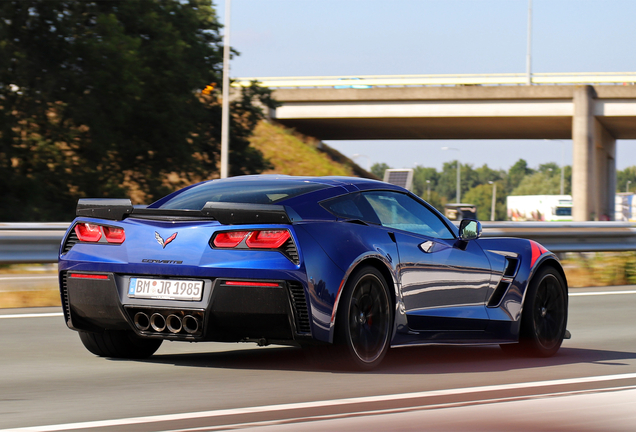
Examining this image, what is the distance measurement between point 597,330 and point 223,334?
487 cm

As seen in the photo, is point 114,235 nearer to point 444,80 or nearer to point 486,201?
point 444,80

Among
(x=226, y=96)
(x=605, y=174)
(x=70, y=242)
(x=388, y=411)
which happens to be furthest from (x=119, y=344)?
(x=605, y=174)

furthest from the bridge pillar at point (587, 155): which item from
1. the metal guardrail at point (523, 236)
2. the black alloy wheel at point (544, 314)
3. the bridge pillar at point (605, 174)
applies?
the black alloy wheel at point (544, 314)

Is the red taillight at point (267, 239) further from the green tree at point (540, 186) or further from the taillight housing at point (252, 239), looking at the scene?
the green tree at point (540, 186)

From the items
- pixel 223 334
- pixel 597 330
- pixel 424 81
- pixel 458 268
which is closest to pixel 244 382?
pixel 223 334

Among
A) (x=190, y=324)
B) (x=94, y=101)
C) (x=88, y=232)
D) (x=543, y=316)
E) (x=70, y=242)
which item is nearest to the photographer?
(x=190, y=324)

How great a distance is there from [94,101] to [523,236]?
15219 mm

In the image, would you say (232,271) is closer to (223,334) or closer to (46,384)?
(223,334)

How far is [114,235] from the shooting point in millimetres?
6188

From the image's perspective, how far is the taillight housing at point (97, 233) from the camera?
6160mm

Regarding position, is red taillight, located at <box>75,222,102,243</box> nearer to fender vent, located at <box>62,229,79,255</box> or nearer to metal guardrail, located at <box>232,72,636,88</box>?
fender vent, located at <box>62,229,79,255</box>

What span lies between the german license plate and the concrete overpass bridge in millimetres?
41933

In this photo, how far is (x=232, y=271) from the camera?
581cm

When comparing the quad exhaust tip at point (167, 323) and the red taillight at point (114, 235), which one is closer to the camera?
the quad exhaust tip at point (167, 323)
